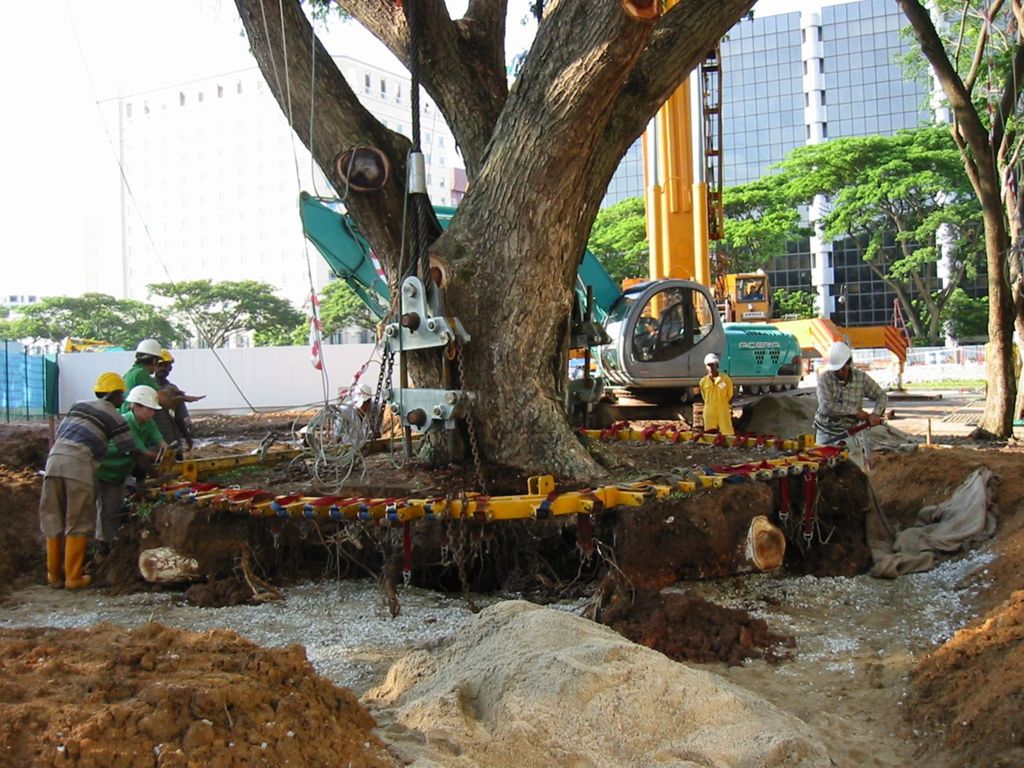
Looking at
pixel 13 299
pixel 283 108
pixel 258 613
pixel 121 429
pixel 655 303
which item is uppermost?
pixel 13 299

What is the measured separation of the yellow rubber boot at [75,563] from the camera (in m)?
6.31

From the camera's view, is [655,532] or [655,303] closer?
[655,532]

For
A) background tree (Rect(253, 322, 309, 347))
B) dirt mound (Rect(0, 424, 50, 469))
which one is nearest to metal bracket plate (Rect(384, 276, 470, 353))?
dirt mound (Rect(0, 424, 50, 469))

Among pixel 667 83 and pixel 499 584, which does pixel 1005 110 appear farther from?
pixel 499 584

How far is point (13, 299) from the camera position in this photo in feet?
337

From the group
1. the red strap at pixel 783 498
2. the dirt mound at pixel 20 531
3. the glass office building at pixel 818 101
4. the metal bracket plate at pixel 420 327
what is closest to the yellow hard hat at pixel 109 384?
the dirt mound at pixel 20 531

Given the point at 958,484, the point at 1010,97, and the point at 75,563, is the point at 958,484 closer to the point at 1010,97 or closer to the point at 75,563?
the point at 75,563

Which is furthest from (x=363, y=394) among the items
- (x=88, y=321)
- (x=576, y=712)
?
(x=88, y=321)

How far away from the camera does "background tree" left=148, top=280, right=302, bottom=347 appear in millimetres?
47688

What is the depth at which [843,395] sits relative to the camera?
747 centimetres

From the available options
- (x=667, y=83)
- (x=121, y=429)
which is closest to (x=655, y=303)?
(x=667, y=83)

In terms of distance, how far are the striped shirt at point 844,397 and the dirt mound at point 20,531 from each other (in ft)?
19.9

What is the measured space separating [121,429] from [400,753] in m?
4.21

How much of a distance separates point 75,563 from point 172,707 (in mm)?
4052
